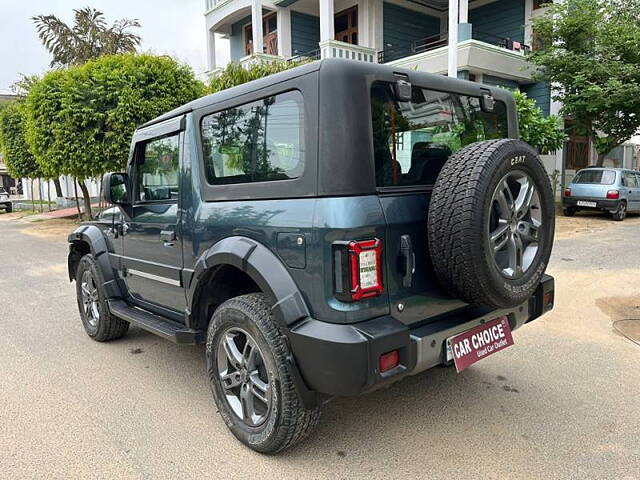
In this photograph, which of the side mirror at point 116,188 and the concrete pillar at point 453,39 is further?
the concrete pillar at point 453,39

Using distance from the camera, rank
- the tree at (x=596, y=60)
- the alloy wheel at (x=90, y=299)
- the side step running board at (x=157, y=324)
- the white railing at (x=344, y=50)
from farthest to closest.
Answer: the white railing at (x=344, y=50), the tree at (x=596, y=60), the alloy wheel at (x=90, y=299), the side step running board at (x=157, y=324)

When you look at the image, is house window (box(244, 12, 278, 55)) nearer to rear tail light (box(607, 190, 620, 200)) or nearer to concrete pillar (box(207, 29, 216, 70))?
concrete pillar (box(207, 29, 216, 70))

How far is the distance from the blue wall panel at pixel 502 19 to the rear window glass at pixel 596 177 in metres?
5.86

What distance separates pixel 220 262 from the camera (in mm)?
2809

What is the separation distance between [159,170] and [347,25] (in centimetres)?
1684

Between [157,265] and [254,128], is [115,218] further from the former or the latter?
[254,128]

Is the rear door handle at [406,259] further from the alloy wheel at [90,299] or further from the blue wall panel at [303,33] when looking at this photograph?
the blue wall panel at [303,33]

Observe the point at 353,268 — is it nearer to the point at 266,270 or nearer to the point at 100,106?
the point at 266,270

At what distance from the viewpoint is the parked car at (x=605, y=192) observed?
511 inches

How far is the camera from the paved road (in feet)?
8.52

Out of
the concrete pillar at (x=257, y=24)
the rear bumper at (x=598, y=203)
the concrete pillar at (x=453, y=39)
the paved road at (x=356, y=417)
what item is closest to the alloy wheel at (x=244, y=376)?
the paved road at (x=356, y=417)

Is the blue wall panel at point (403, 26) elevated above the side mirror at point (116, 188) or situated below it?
above

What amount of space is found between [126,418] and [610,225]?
40.9 feet

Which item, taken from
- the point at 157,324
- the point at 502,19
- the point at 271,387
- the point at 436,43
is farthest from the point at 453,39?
the point at 271,387
